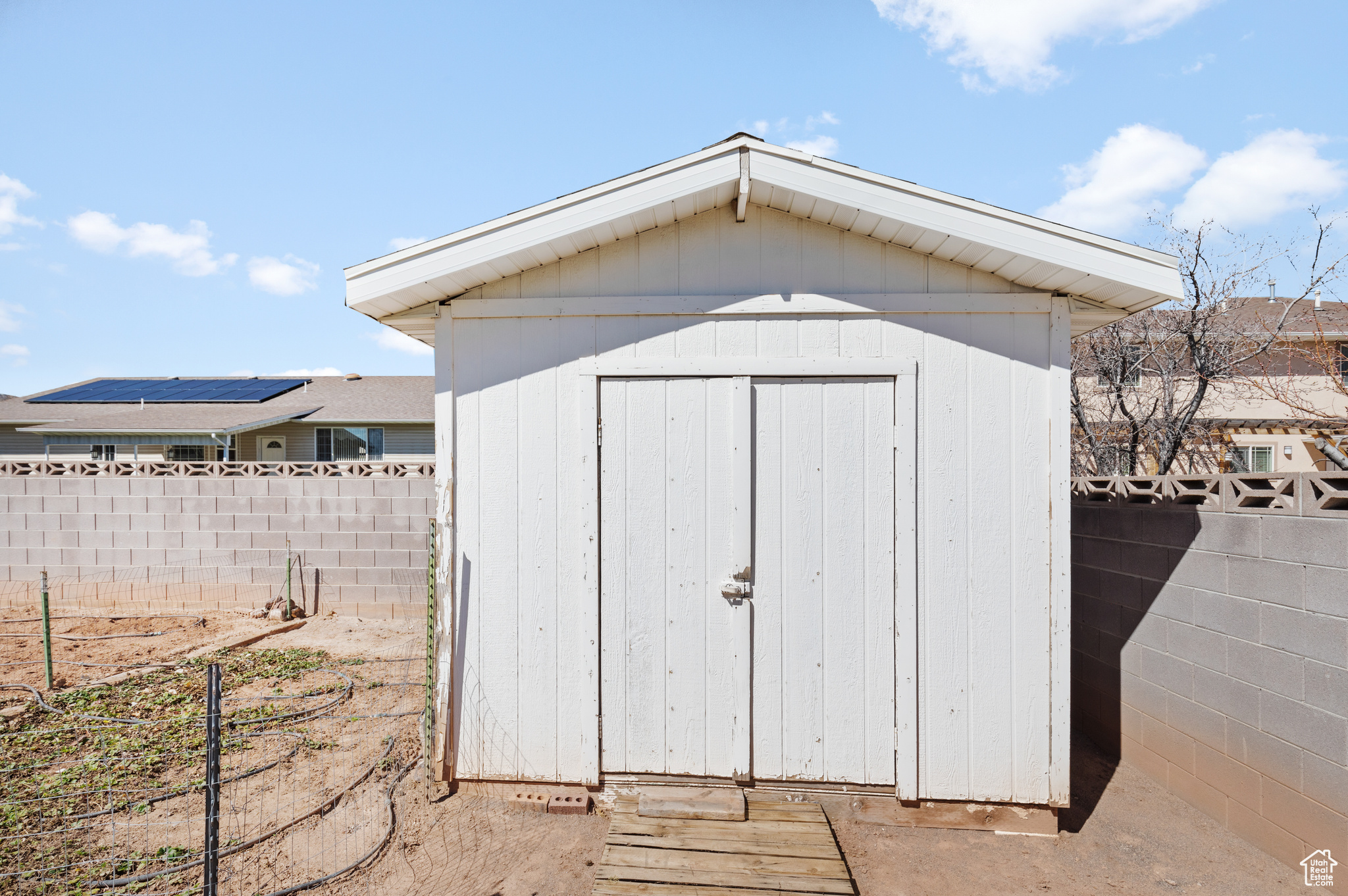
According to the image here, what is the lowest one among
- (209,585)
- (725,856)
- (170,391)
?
(725,856)

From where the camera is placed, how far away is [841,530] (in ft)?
10.9

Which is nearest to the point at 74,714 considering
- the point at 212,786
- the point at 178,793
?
the point at 178,793

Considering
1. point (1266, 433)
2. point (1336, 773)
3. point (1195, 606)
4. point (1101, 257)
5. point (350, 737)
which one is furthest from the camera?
point (1266, 433)

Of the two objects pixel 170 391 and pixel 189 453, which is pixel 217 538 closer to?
pixel 189 453

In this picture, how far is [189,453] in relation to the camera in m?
14.8

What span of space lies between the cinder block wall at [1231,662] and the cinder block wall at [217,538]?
686 centimetres

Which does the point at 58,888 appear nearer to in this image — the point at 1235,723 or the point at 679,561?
the point at 679,561

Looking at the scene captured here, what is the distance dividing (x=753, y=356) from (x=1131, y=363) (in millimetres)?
8592

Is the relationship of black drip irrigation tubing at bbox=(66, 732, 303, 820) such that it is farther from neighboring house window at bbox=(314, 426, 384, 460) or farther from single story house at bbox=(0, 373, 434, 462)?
neighboring house window at bbox=(314, 426, 384, 460)

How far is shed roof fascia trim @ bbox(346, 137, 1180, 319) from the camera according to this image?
9.95 feet

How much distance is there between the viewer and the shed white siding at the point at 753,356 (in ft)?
10.6

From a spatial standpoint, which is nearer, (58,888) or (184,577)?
(58,888)

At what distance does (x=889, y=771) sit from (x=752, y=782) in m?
0.71

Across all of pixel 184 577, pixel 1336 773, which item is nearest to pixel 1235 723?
pixel 1336 773
